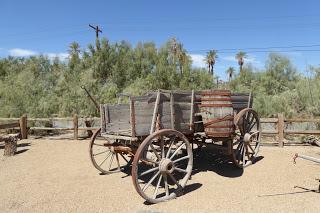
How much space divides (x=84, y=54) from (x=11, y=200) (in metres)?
15.6

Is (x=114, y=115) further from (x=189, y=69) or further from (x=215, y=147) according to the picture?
(x=189, y=69)

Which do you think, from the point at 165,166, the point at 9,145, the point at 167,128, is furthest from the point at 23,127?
the point at 165,166

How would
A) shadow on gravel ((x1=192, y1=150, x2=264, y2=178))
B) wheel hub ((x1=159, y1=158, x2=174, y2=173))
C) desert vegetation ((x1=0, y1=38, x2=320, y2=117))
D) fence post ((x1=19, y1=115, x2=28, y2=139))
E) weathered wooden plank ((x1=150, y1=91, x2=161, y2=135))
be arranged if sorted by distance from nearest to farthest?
wheel hub ((x1=159, y1=158, x2=174, y2=173))
weathered wooden plank ((x1=150, y1=91, x2=161, y2=135))
shadow on gravel ((x1=192, y1=150, x2=264, y2=178))
fence post ((x1=19, y1=115, x2=28, y2=139))
desert vegetation ((x1=0, y1=38, x2=320, y2=117))

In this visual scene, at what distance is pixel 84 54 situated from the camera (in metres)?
20.6

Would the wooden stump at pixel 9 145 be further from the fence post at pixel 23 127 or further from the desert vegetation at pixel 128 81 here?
the desert vegetation at pixel 128 81

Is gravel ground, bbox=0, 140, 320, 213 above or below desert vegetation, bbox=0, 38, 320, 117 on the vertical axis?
below

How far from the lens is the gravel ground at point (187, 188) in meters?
5.39

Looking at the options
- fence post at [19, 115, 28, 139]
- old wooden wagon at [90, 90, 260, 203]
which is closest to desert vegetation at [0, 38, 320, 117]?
fence post at [19, 115, 28, 139]

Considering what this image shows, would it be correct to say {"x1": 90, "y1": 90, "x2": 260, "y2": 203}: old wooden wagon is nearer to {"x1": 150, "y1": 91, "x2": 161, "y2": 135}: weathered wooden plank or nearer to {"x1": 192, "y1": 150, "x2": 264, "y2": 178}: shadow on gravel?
{"x1": 150, "y1": 91, "x2": 161, "y2": 135}: weathered wooden plank

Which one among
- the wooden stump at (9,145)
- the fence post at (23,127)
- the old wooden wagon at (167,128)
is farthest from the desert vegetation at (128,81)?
the old wooden wagon at (167,128)

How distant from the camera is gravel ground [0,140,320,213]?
5.39m

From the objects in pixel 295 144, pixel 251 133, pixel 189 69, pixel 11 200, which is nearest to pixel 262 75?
pixel 189 69

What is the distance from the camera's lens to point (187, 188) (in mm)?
6273

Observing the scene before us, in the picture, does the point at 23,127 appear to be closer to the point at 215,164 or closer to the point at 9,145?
the point at 9,145
